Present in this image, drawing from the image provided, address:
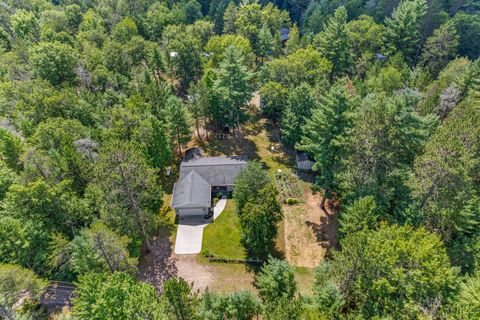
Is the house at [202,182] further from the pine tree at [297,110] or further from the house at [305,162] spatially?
the house at [305,162]

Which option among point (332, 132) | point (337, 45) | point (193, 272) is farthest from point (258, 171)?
point (337, 45)

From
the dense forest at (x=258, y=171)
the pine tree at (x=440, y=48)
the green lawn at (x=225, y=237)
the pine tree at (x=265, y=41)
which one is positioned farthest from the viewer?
the pine tree at (x=265, y=41)

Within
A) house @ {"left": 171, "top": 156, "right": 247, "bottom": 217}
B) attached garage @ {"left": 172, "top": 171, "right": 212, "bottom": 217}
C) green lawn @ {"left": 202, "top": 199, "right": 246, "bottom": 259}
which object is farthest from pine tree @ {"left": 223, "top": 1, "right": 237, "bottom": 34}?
green lawn @ {"left": 202, "top": 199, "right": 246, "bottom": 259}

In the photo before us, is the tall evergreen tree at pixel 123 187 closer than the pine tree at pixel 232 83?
Yes

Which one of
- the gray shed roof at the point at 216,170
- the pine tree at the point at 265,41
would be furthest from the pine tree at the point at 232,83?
the pine tree at the point at 265,41

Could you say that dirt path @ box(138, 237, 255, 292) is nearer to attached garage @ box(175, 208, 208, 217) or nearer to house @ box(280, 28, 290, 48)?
attached garage @ box(175, 208, 208, 217)
